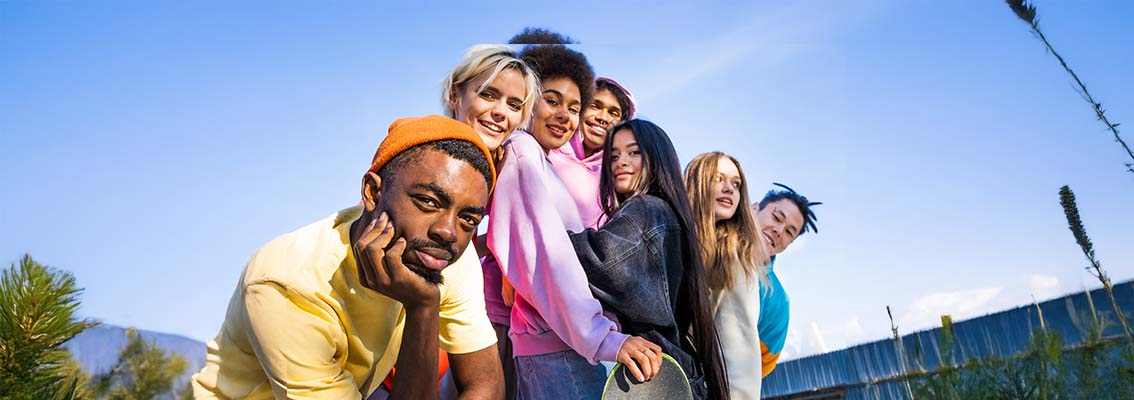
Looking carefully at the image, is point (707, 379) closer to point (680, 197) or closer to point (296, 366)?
point (680, 197)

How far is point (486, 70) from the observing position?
324 centimetres

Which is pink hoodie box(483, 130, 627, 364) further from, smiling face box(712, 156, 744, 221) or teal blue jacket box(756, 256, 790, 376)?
teal blue jacket box(756, 256, 790, 376)

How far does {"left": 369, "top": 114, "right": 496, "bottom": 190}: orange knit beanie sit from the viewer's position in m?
2.18

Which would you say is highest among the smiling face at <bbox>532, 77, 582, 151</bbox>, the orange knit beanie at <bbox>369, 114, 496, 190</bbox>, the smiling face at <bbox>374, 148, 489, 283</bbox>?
the smiling face at <bbox>532, 77, 582, 151</bbox>

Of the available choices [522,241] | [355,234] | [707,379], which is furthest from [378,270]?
[707,379]

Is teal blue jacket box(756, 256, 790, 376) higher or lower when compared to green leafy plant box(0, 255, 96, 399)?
higher

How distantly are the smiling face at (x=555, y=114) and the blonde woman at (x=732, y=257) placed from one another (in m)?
0.74

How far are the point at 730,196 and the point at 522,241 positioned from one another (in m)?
1.48

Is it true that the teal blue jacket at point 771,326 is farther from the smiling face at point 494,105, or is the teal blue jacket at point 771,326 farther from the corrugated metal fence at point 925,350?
the smiling face at point 494,105

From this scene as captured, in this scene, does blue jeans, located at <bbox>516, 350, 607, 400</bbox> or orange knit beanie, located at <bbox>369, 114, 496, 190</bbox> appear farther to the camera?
blue jeans, located at <bbox>516, 350, 607, 400</bbox>

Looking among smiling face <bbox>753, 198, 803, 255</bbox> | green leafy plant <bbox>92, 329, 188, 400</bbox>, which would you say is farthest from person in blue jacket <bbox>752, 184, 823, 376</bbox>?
green leafy plant <bbox>92, 329, 188, 400</bbox>

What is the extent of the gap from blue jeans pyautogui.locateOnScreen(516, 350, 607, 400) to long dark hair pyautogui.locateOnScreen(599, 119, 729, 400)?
0.52m

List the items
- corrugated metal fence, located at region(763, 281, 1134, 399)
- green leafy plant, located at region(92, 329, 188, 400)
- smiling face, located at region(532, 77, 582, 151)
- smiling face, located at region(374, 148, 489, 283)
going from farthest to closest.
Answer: green leafy plant, located at region(92, 329, 188, 400)
corrugated metal fence, located at region(763, 281, 1134, 399)
smiling face, located at region(532, 77, 582, 151)
smiling face, located at region(374, 148, 489, 283)

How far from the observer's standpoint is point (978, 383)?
407cm
